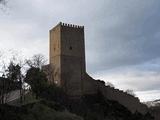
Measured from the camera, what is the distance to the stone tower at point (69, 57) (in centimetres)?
6869

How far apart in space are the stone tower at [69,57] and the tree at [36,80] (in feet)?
22.8

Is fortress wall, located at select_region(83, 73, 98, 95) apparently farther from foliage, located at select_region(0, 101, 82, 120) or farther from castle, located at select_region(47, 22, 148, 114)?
foliage, located at select_region(0, 101, 82, 120)

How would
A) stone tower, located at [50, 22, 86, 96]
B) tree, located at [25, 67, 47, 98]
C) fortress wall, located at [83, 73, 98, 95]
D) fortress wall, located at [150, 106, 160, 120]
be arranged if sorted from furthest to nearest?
fortress wall, located at [150, 106, 160, 120] < fortress wall, located at [83, 73, 98, 95] < stone tower, located at [50, 22, 86, 96] < tree, located at [25, 67, 47, 98]

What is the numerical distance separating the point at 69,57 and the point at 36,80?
10.9 m

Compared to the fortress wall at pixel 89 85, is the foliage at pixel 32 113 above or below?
below

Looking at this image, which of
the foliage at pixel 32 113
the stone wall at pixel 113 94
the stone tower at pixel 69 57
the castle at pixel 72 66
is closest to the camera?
the foliage at pixel 32 113

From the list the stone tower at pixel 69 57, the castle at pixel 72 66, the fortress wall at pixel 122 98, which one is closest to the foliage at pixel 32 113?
the stone tower at pixel 69 57

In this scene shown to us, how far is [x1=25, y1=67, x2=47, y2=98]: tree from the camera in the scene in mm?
60406

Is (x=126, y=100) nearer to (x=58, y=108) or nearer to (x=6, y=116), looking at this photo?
(x=58, y=108)

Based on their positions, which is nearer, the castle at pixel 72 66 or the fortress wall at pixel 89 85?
the castle at pixel 72 66

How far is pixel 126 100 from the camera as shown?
7375 centimetres

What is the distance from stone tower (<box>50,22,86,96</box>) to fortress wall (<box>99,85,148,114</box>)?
5.22 m

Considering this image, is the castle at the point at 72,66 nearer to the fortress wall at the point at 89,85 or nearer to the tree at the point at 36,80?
the fortress wall at the point at 89,85

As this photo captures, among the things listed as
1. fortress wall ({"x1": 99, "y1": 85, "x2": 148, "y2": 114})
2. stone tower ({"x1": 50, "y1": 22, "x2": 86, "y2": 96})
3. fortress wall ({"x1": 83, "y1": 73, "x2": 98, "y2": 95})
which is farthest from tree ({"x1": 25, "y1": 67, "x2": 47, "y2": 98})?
fortress wall ({"x1": 99, "y1": 85, "x2": 148, "y2": 114})
